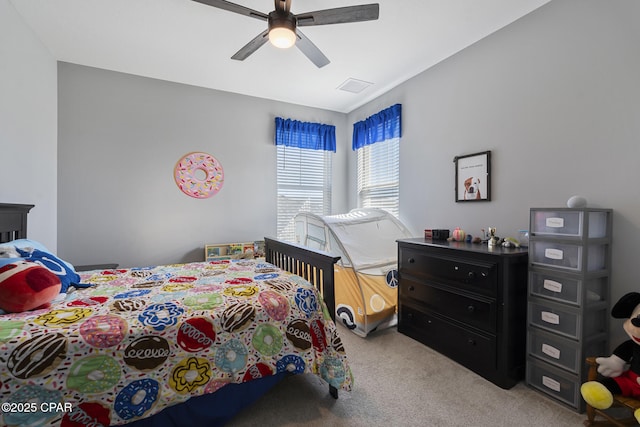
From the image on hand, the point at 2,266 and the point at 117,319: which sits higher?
the point at 2,266

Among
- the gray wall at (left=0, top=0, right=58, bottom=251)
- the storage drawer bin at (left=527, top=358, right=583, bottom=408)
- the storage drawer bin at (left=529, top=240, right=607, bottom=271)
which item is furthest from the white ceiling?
the storage drawer bin at (left=527, top=358, right=583, bottom=408)

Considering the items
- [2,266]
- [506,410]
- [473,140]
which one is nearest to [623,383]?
[506,410]

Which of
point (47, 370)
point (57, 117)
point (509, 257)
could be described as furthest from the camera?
point (57, 117)

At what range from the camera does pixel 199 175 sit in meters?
3.50

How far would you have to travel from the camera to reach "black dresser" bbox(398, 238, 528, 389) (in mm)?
1890

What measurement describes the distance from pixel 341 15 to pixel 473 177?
1.72 m

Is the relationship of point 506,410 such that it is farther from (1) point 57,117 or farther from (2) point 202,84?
(1) point 57,117

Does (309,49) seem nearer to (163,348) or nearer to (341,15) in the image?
(341,15)

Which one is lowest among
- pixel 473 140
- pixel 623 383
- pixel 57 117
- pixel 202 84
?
pixel 623 383

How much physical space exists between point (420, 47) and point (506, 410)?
9.22 feet

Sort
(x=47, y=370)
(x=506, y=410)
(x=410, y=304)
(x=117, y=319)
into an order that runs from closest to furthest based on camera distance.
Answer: (x=47, y=370), (x=117, y=319), (x=506, y=410), (x=410, y=304)

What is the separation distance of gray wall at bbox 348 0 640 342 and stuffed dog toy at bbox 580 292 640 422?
31 cm

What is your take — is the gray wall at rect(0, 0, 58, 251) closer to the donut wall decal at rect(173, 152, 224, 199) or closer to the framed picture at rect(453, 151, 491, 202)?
the donut wall decal at rect(173, 152, 224, 199)

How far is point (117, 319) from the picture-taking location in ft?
4.27
